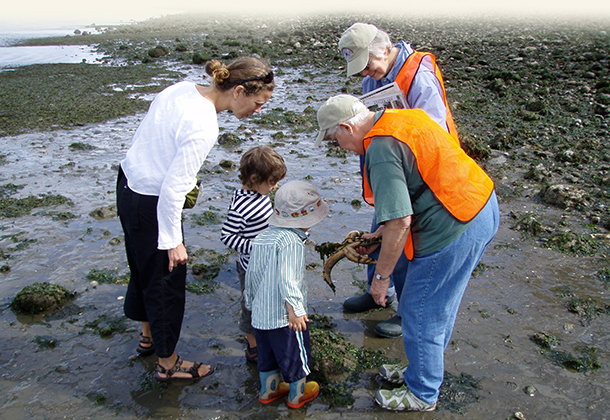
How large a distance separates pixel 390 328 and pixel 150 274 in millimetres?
2005

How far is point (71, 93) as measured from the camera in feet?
40.5

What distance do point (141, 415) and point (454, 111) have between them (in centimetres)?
927

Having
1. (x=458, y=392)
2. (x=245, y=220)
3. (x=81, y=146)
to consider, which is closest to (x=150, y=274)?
(x=245, y=220)

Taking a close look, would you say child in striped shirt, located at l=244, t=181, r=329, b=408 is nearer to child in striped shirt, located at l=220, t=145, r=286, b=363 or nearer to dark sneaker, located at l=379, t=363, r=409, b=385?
child in striped shirt, located at l=220, t=145, r=286, b=363

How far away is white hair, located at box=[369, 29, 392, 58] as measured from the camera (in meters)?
3.40

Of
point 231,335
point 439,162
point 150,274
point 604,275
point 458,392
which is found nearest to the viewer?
point 439,162

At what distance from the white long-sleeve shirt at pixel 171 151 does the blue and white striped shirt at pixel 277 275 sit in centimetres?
53

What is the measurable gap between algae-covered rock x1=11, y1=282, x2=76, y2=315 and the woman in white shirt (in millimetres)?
1517

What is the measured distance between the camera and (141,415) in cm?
303

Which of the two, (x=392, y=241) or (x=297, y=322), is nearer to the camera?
(x=392, y=241)

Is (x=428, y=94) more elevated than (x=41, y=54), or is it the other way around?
(x=41, y=54)

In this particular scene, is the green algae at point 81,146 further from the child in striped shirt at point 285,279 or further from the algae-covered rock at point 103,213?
the child in striped shirt at point 285,279

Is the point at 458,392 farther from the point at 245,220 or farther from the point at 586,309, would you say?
the point at 245,220

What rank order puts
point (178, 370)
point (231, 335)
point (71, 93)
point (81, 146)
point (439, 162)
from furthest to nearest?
1. point (71, 93)
2. point (81, 146)
3. point (231, 335)
4. point (178, 370)
5. point (439, 162)
